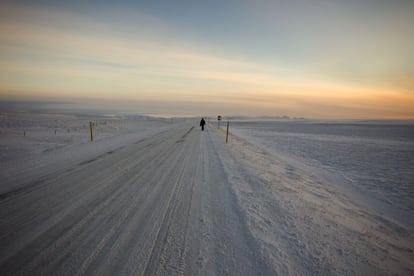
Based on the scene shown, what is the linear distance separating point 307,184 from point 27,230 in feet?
25.5

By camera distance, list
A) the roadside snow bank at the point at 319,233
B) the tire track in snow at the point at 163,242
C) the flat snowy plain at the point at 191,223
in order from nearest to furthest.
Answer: the tire track in snow at the point at 163,242 → the flat snowy plain at the point at 191,223 → the roadside snow bank at the point at 319,233

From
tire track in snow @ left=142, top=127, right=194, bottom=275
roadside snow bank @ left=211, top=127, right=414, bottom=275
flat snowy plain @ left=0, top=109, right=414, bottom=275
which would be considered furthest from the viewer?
roadside snow bank @ left=211, top=127, right=414, bottom=275

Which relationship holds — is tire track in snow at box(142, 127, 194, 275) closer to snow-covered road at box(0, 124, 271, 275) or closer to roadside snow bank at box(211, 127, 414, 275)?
snow-covered road at box(0, 124, 271, 275)

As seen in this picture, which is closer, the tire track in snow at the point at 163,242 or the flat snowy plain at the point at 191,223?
the tire track in snow at the point at 163,242

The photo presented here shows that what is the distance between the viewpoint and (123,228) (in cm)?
328

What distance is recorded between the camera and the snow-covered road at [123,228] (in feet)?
8.33

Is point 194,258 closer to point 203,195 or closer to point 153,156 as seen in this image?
point 203,195

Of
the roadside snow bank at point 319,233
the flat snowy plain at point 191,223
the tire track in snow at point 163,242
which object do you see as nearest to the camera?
the tire track in snow at point 163,242

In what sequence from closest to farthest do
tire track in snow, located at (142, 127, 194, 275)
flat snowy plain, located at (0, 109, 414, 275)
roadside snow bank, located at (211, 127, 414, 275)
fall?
tire track in snow, located at (142, 127, 194, 275)
flat snowy plain, located at (0, 109, 414, 275)
roadside snow bank, located at (211, 127, 414, 275)

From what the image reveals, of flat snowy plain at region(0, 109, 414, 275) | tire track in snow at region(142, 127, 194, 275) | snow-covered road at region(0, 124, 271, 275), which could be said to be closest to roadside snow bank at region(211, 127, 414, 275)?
flat snowy plain at region(0, 109, 414, 275)

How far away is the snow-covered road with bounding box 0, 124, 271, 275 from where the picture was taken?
→ 2539 mm

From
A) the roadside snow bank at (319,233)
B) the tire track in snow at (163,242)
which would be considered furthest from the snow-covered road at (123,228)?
the roadside snow bank at (319,233)

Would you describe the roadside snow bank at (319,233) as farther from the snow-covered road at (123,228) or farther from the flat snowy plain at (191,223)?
the snow-covered road at (123,228)

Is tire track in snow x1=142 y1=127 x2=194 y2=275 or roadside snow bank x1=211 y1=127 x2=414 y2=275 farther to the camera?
roadside snow bank x1=211 y1=127 x2=414 y2=275
